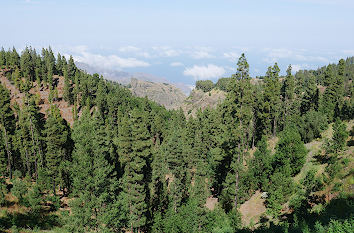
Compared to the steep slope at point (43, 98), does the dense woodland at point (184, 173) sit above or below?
below

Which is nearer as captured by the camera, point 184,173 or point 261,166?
point 261,166

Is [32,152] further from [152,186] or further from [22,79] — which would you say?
[22,79]

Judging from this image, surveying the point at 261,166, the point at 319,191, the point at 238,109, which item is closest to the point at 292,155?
the point at 261,166

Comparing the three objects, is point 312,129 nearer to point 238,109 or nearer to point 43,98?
point 238,109

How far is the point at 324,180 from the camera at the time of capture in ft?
96.5

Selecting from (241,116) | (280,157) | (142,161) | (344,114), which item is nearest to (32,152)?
(142,161)

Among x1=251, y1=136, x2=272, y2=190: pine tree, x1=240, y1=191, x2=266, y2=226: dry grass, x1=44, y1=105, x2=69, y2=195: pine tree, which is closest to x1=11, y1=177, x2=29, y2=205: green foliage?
x1=44, y1=105, x2=69, y2=195: pine tree

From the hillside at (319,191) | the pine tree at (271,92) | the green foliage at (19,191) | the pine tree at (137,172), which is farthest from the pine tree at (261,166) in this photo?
the green foliage at (19,191)

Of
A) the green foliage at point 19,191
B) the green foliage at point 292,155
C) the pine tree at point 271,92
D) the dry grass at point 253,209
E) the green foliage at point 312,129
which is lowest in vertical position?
the dry grass at point 253,209

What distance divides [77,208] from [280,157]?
33.4 meters

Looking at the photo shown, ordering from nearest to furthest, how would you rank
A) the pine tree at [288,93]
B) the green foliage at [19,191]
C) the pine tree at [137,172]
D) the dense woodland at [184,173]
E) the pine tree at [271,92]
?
the dense woodland at [184,173] → the green foliage at [19,191] → the pine tree at [137,172] → the pine tree at [271,92] → the pine tree at [288,93]

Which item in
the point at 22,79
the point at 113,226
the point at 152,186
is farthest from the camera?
the point at 22,79

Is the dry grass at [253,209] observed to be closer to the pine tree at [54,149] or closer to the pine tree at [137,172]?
the pine tree at [137,172]

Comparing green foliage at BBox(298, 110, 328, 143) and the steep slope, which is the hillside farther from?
the steep slope
